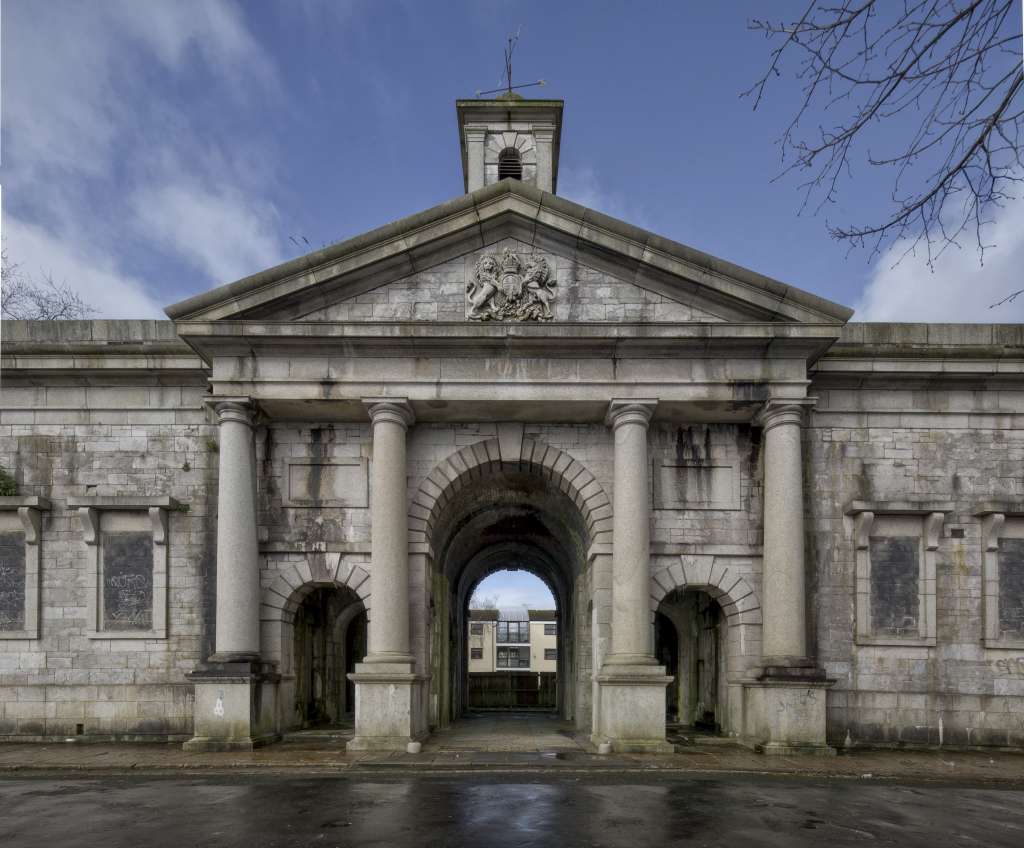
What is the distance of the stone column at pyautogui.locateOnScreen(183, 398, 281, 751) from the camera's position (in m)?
14.7

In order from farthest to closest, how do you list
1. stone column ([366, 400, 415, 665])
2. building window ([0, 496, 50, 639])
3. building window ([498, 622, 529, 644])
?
building window ([498, 622, 529, 644])
building window ([0, 496, 50, 639])
stone column ([366, 400, 415, 665])

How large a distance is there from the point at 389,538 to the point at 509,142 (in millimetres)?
9840

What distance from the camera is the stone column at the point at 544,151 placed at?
65.6 ft

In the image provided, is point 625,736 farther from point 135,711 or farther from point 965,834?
point 135,711

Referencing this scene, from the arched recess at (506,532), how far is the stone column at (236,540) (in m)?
2.87

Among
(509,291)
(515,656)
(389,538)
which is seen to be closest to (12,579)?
(389,538)

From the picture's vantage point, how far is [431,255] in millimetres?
15734

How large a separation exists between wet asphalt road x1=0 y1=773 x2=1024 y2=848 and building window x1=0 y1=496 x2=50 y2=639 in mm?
4785

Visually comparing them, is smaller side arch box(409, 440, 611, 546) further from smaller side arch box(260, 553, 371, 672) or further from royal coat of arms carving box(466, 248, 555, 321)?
royal coat of arms carving box(466, 248, 555, 321)

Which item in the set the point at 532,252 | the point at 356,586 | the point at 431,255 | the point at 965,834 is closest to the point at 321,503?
the point at 356,586

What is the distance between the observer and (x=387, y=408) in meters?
15.4

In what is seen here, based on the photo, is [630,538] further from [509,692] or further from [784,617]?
[509,692]

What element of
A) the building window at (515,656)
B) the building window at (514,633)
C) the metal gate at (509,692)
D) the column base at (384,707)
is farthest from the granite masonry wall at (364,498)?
the building window at (515,656)

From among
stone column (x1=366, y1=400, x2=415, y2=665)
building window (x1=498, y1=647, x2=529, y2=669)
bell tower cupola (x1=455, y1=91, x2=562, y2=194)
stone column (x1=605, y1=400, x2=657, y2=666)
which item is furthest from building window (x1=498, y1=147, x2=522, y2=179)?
building window (x1=498, y1=647, x2=529, y2=669)
